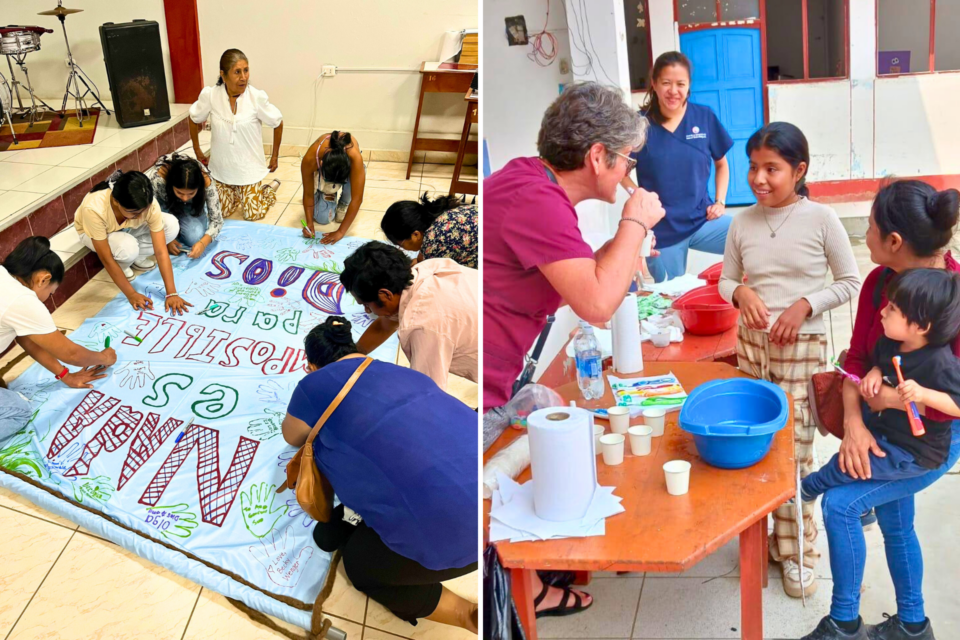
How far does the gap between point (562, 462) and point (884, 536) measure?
0.63m

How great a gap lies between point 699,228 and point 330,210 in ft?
10.3

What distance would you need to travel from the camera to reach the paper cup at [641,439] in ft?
5.81

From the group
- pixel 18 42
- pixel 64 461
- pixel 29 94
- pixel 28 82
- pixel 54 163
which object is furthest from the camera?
pixel 29 94

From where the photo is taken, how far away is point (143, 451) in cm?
284

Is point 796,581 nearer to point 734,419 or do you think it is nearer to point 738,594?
point 738,594

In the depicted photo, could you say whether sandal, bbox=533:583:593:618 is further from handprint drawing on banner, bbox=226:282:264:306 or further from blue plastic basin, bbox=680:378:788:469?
handprint drawing on banner, bbox=226:282:264:306

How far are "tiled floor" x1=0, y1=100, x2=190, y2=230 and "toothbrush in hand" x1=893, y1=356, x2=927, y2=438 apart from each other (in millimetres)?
3909

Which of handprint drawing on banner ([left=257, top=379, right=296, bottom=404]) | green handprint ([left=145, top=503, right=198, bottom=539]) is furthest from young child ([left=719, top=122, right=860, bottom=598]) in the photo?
handprint drawing on banner ([left=257, top=379, right=296, bottom=404])

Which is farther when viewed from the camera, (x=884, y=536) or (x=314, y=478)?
(x=314, y=478)

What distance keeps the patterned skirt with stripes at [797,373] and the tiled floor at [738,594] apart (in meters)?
0.03

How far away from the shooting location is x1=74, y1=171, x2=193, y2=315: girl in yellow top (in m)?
3.58

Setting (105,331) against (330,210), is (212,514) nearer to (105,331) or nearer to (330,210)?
(105,331)

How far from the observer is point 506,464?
1725 mm

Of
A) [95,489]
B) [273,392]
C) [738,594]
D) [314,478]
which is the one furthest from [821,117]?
[95,489]
